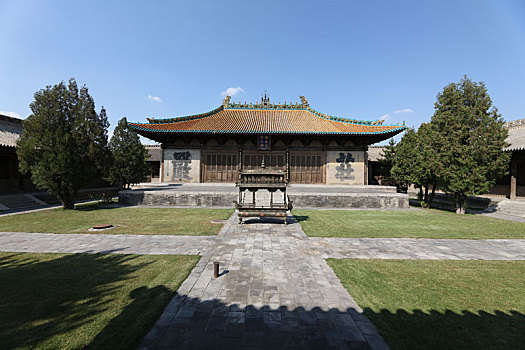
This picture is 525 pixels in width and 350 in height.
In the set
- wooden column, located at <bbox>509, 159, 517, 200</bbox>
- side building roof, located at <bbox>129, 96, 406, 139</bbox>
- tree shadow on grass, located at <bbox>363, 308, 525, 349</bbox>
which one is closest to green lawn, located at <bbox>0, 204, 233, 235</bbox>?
tree shadow on grass, located at <bbox>363, 308, 525, 349</bbox>

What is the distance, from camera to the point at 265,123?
20.6 meters

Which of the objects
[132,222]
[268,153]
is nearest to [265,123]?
[268,153]

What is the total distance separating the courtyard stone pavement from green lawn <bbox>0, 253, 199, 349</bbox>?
320mm

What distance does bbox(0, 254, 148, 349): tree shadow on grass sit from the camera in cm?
288

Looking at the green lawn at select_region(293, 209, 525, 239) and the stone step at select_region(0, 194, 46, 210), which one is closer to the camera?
the green lawn at select_region(293, 209, 525, 239)

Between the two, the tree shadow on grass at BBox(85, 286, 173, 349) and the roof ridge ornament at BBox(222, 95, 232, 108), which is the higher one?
the roof ridge ornament at BBox(222, 95, 232, 108)

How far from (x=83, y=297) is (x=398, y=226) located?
34.0ft

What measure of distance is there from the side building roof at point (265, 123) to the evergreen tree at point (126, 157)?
3.06ft

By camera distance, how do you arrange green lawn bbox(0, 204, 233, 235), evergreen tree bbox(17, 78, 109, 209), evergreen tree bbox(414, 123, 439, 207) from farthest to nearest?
evergreen tree bbox(414, 123, 439, 207) → evergreen tree bbox(17, 78, 109, 209) → green lawn bbox(0, 204, 233, 235)

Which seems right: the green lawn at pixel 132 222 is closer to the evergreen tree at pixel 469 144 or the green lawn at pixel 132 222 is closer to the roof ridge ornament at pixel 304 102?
the evergreen tree at pixel 469 144

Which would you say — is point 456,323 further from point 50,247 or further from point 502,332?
point 50,247

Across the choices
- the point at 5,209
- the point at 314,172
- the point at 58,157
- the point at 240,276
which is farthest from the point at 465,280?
the point at 5,209

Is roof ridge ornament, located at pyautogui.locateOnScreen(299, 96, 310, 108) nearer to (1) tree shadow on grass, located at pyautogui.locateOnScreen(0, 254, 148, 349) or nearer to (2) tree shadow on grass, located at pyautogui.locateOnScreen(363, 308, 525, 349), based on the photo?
(1) tree shadow on grass, located at pyautogui.locateOnScreen(0, 254, 148, 349)

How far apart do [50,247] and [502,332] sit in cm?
989
